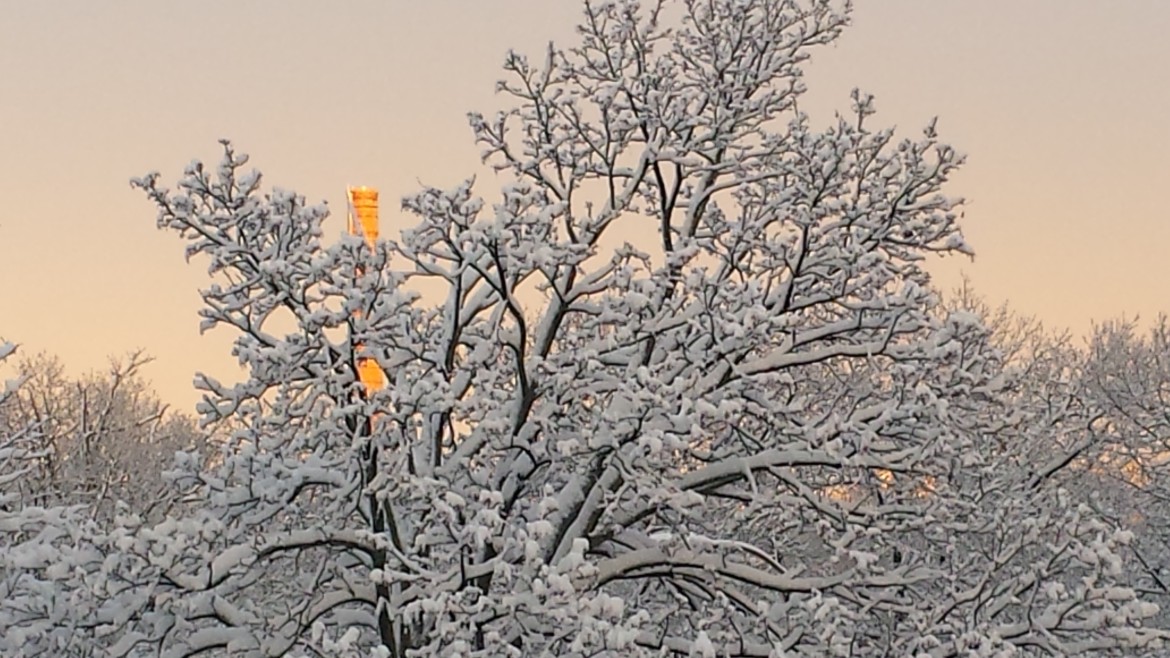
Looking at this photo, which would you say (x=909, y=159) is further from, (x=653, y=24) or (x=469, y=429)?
(x=469, y=429)

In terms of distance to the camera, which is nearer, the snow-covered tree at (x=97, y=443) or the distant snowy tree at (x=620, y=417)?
the distant snowy tree at (x=620, y=417)

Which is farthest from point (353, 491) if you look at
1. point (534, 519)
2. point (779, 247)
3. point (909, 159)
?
point (909, 159)

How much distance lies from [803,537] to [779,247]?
13.0 feet

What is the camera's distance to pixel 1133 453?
2019cm

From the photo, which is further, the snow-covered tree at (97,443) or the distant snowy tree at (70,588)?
the snow-covered tree at (97,443)

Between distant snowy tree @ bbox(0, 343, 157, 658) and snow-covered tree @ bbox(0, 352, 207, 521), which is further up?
snow-covered tree @ bbox(0, 352, 207, 521)

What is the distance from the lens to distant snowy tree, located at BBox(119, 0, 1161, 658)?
9148 millimetres

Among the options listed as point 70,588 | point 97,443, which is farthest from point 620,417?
point 97,443

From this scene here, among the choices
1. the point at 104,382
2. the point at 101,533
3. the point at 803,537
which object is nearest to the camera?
the point at 101,533

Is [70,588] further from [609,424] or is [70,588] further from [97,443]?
[97,443]

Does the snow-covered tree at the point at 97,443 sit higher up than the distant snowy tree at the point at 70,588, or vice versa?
the snow-covered tree at the point at 97,443

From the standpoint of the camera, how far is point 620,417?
9.46 metres

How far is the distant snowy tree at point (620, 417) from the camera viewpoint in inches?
360

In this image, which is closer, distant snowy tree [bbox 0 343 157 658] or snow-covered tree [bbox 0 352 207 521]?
distant snowy tree [bbox 0 343 157 658]
